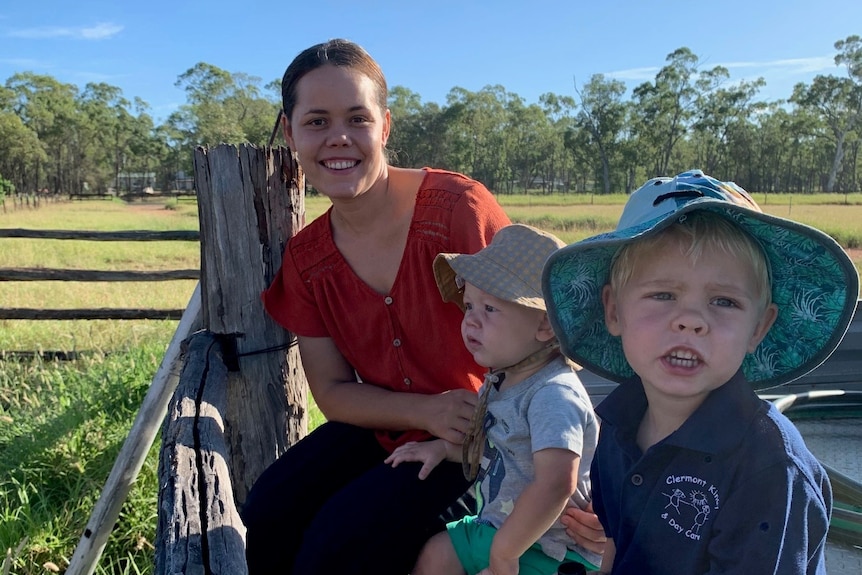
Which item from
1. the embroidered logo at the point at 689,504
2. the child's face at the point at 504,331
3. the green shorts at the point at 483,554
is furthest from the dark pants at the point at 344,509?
the embroidered logo at the point at 689,504

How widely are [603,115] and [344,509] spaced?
1981 inches

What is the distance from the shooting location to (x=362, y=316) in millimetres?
2170

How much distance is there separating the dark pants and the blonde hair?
954 mm

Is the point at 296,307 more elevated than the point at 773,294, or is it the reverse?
the point at 773,294

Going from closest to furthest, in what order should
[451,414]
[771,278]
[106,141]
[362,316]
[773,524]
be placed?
[773,524] < [771,278] < [451,414] < [362,316] < [106,141]

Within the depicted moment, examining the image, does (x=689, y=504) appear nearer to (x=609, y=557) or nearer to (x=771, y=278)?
(x=609, y=557)

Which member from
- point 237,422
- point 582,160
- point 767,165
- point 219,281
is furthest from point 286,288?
point 767,165

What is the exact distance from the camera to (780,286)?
1.29 m

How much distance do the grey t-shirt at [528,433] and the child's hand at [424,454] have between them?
19 cm

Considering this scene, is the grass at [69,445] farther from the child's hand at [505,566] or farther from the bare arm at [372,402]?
the child's hand at [505,566]

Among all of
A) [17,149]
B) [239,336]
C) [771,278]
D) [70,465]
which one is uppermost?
[17,149]

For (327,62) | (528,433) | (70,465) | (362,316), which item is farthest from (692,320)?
(70,465)

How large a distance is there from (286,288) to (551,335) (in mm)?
961

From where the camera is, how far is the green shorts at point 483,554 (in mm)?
1650
